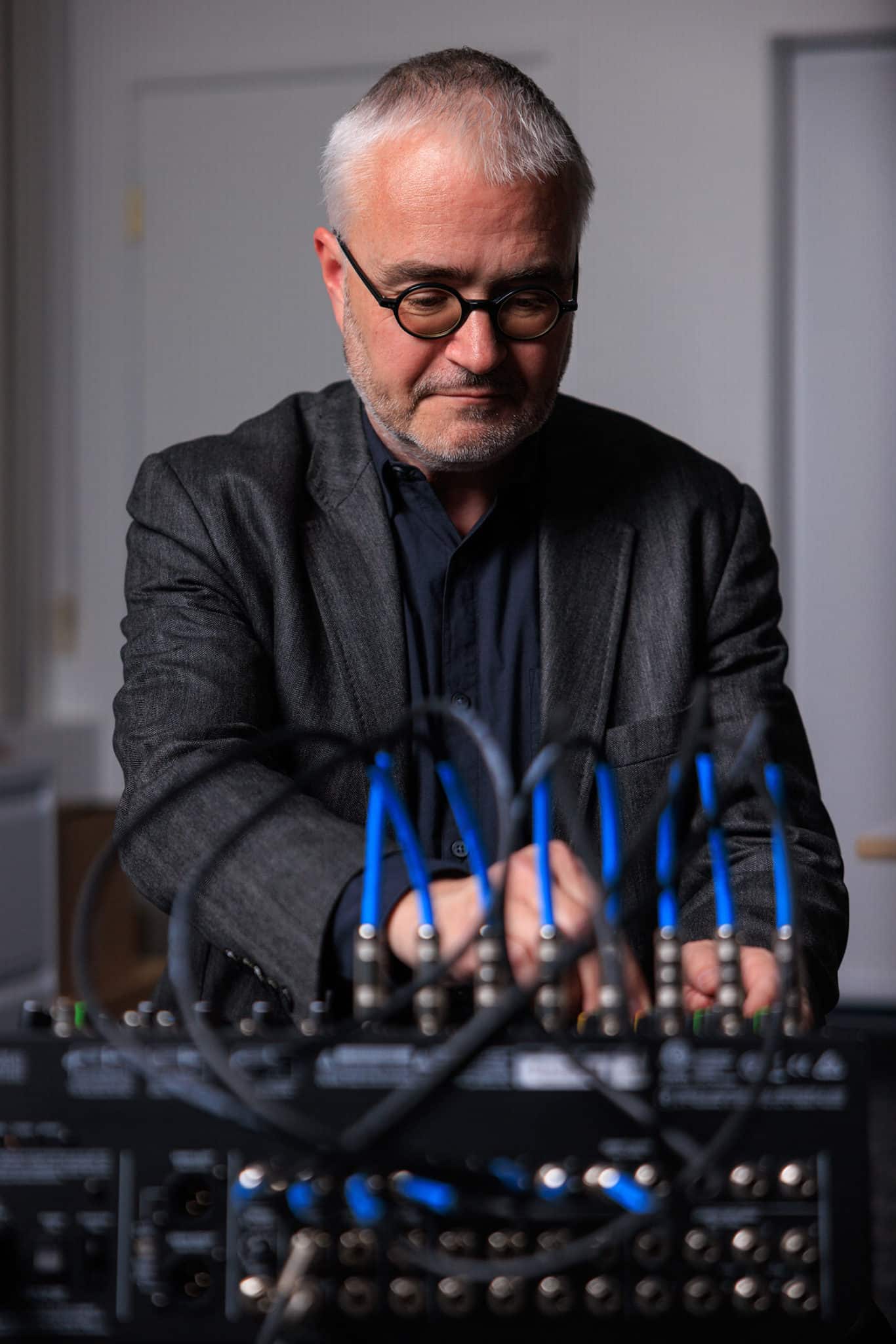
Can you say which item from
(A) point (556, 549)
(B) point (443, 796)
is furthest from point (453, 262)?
(B) point (443, 796)

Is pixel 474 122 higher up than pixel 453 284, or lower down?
higher up

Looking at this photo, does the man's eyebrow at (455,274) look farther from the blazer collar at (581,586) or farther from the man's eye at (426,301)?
the blazer collar at (581,586)

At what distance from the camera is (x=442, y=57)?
1170mm

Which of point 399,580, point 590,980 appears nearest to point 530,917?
point 590,980

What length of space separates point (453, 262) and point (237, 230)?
8.43 feet

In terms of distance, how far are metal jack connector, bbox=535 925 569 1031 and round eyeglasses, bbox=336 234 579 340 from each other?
59 cm

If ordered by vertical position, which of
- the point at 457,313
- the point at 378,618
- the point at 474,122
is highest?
the point at 474,122

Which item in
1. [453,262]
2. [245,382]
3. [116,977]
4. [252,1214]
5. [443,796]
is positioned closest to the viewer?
[252,1214]

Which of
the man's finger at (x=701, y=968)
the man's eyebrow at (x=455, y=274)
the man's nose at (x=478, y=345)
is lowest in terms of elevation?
the man's finger at (x=701, y=968)

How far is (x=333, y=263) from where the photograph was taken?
128 centimetres

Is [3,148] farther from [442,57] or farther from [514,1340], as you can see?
[514,1340]

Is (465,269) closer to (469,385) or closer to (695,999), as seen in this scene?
(469,385)

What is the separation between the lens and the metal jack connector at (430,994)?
2.04 ft

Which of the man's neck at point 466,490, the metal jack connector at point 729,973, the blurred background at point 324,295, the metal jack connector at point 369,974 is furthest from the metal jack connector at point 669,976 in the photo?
the blurred background at point 324,295
